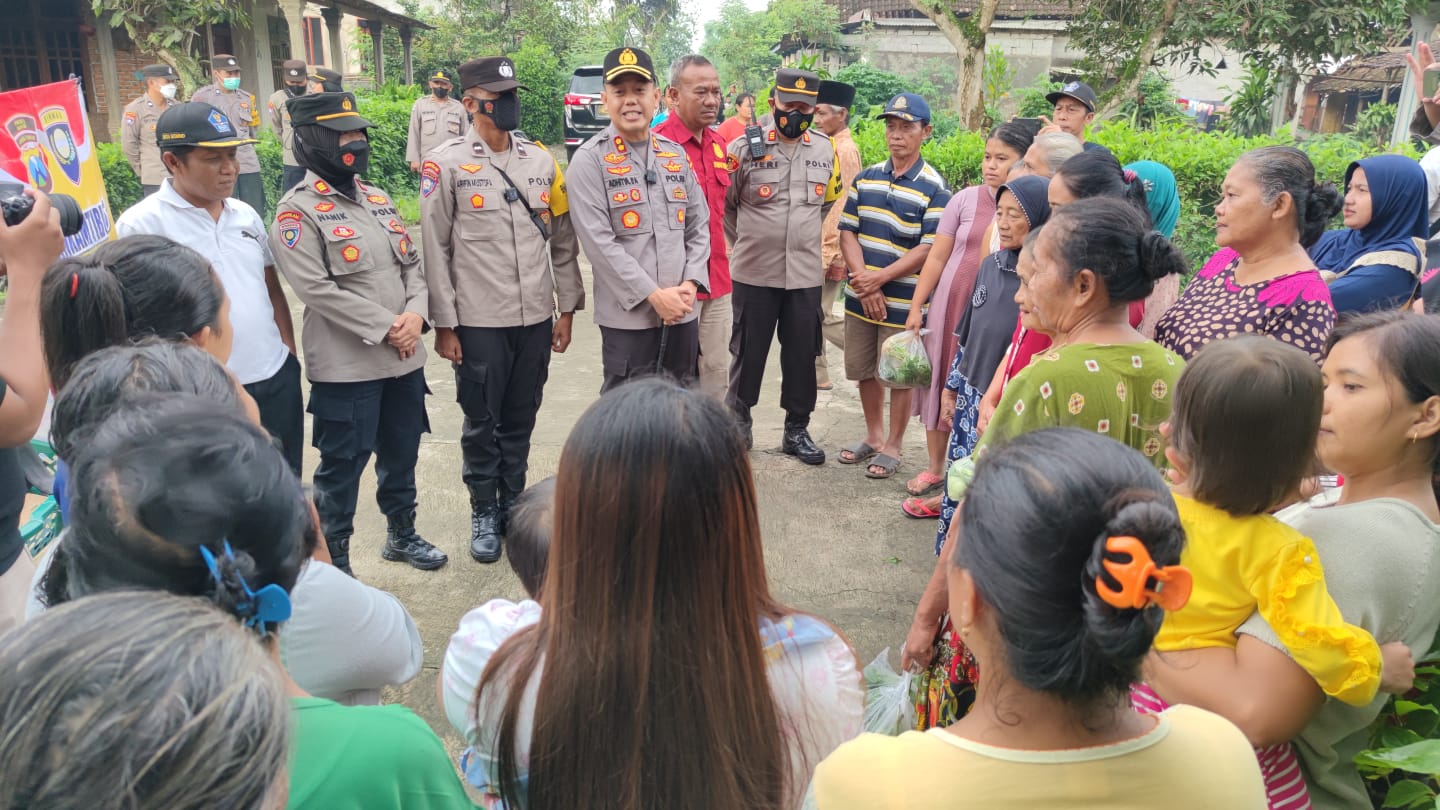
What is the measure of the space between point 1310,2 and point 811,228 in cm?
827

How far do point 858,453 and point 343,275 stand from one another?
8.99 ft

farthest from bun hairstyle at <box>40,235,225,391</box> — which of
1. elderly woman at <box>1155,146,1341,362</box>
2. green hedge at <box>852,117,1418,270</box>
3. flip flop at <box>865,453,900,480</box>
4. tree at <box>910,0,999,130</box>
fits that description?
tree at <box>910,0,999,130</box>

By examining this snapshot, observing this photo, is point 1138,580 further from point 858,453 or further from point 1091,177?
point 858,453

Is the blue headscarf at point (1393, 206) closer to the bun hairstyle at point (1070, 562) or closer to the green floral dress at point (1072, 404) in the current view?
the green floral dress at point (1072, 404)

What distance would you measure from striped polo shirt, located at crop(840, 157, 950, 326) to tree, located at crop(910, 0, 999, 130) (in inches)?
187

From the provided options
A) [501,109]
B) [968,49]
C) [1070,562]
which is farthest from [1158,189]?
[968,49]

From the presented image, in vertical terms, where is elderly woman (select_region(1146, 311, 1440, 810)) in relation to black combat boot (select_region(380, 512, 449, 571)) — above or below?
above

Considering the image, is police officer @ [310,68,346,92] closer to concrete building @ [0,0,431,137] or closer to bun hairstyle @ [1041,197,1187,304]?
concrete building @ [0,0,431,137]

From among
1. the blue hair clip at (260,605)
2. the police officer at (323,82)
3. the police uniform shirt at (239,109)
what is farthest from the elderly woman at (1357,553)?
the police officer at (323,82)

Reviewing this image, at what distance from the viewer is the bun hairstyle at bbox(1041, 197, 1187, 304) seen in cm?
222

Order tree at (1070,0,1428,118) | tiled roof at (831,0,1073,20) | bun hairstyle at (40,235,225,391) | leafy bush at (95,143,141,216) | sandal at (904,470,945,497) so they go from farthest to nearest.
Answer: tiled roof at (831,0,1073,20) < leafy bush at (95,143,141,216) < tree at (1070,0,1428,118) < sandal at (904,470,945,497) < bun hairstyle at (40,235,225,391)

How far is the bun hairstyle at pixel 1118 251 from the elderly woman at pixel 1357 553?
0.45m

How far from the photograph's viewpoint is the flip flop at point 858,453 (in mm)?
4996

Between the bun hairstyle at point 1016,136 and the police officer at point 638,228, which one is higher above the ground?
the bun hairstyle at point 1016,136
